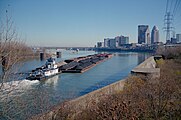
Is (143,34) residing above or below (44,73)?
above

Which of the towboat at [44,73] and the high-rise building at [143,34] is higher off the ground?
the high-rise building at [143,34]

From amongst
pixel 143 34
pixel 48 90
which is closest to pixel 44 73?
pixel 48 90

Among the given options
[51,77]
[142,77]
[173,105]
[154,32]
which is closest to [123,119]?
[173,105]

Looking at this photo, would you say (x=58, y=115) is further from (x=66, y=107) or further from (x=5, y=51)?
(x=5, y=51)

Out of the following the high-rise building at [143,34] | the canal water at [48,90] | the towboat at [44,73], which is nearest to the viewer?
the canal water at [48,90]

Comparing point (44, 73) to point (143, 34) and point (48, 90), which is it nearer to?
point (48, 90)

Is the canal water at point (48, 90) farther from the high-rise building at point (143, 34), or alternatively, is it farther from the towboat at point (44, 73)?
the high-rise building at point (143, 34)

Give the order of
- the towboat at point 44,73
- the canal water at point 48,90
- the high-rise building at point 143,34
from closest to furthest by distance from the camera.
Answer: the canal water at point 48,90 < the towboat at point 44,73 < the high-rise building at point 143,34

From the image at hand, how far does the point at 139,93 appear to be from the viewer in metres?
5.54

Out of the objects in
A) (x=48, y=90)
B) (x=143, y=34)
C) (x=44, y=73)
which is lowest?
(x=48, y=90)

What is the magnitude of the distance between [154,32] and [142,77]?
8030 centimetres

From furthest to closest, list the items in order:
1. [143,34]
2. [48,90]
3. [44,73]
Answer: [143,34]
[44,73]
[48,90]

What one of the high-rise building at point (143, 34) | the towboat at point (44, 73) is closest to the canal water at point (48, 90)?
the towboat at point (44, 73)

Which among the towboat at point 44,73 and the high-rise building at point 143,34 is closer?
the towboat at point 44,73
